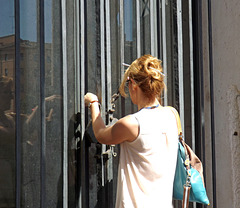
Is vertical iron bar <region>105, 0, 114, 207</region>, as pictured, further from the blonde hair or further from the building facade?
the blonde hair

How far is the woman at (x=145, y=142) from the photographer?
110 inches

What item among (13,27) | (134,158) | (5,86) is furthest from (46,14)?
(134,158)

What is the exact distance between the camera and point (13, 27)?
2.90 m

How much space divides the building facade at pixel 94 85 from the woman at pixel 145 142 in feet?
1.28

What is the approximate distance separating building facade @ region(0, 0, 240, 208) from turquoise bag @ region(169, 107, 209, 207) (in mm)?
551

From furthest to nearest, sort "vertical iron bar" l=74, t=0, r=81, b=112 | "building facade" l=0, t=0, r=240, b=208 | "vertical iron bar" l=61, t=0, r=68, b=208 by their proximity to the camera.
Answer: "vertical iron bar" l=74, t=0, r=81, b=112 < "vertical iron bar" l=61, t=0, r=68, b=208 < "building facade" l=0, t=0, r=240, b=208

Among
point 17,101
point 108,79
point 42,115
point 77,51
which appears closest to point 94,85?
point 108,79

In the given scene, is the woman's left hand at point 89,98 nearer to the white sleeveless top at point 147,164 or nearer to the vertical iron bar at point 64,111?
the vertical iron bar at point 64,111

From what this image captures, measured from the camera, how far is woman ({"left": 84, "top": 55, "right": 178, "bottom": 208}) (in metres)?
2.81

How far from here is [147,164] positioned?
9.30 ft

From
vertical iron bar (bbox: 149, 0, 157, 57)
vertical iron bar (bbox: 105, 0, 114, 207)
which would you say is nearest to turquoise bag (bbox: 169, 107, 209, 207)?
vertical iron bar (bbox: 105, 0, 114, 207)

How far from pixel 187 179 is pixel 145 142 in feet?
1.38

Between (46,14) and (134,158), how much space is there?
1089mm

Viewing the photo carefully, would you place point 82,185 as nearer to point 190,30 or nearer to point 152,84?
point 152,84
